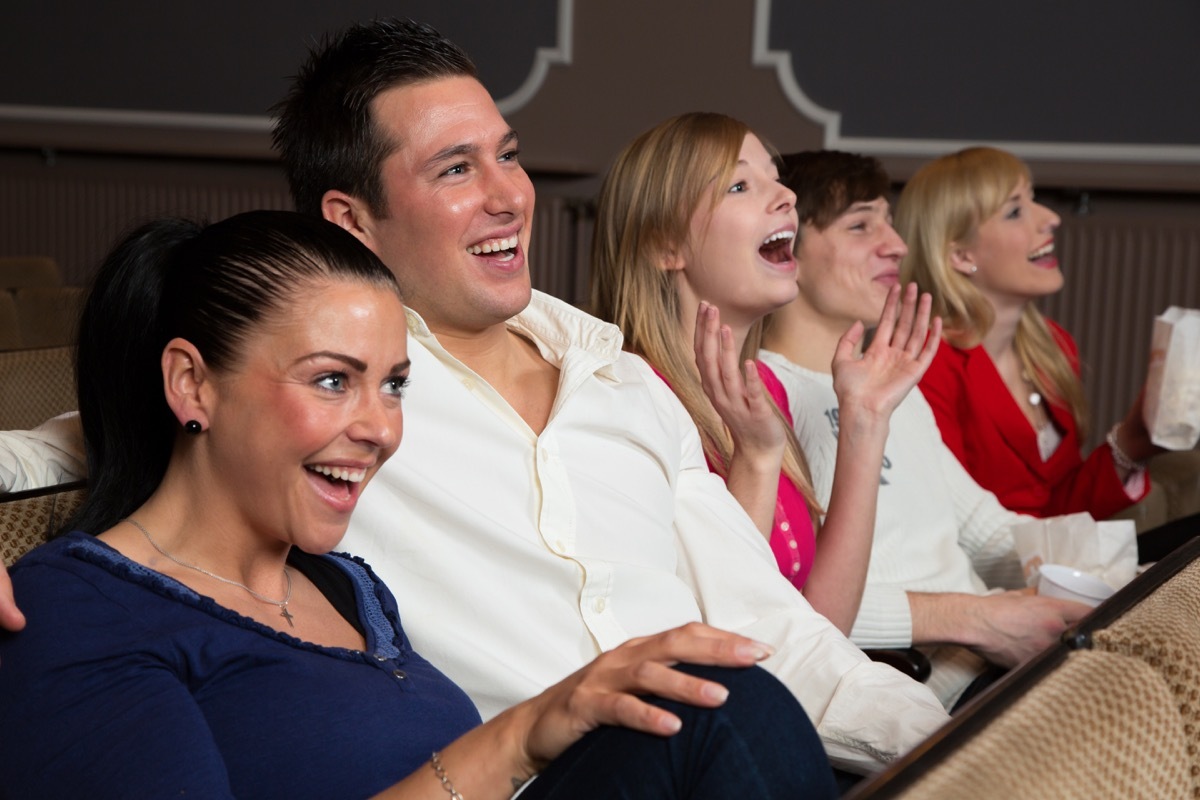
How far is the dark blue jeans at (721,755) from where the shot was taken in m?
0.84

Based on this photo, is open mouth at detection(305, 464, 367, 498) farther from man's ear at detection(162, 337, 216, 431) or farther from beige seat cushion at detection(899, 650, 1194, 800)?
beige seat cushion at detection(899, 650, 1194, 800)

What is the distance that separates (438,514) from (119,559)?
0.40m

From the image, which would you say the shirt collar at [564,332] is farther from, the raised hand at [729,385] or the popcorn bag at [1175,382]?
the popcorn bag at [1175,382]

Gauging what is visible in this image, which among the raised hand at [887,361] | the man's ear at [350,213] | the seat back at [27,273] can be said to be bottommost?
the seat back at [27,273]

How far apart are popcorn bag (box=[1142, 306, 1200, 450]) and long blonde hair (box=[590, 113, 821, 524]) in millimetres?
831

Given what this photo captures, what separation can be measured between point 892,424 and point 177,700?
1.56m

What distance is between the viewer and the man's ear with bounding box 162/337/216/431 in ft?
3.44

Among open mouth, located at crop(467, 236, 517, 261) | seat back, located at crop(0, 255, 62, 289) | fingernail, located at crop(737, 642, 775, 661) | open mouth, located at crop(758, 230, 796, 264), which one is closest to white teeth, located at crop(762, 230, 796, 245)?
open mouth, located at crop(758, 230, 796, 264)

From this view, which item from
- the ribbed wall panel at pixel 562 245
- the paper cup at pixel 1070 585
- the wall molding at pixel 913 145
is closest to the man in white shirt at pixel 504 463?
the paper cup at pixel 1070 585

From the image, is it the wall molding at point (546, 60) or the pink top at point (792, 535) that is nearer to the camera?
the pink top at point (792, 535)

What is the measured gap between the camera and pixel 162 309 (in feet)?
3.56

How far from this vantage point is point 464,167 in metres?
1.47

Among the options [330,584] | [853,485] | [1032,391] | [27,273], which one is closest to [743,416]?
[853,485]

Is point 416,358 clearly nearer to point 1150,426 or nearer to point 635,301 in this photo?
point 635,301
